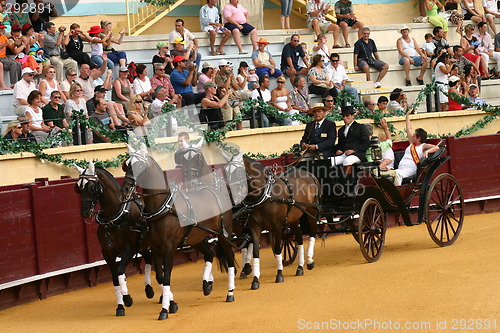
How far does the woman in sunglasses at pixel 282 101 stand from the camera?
17203mm

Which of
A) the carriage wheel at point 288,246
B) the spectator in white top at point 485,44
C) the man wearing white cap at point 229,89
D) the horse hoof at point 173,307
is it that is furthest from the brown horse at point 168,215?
the spectator in white top at point 485,44

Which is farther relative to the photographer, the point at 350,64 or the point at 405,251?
the point at 350,64

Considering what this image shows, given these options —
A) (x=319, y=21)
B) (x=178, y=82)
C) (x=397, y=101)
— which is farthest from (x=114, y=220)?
(x=319, y=21)

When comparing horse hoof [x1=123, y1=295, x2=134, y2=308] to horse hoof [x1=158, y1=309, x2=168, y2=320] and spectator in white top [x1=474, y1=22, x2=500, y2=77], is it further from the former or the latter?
spectator in white top [x1=474, y1=22, x2=500, y2=77]

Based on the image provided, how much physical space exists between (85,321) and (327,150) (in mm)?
4403

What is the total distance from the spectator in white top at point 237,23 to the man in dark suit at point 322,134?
7.59m

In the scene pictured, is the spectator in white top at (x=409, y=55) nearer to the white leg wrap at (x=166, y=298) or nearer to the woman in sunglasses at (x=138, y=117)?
the woman in sunglasses at (x=138, y=117)

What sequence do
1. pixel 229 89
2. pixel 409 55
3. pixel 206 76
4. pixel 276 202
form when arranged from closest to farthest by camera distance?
pixel 276 202
pixel 229 89
pixel 206 76
pixel 409 55

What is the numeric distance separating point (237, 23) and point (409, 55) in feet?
13.9

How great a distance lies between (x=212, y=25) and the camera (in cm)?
2023

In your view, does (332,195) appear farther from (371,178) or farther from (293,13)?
(293,13)

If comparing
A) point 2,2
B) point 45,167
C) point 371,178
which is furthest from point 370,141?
point 2,2

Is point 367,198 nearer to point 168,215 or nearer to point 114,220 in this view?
point 168,215

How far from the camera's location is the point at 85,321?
9781 mm
